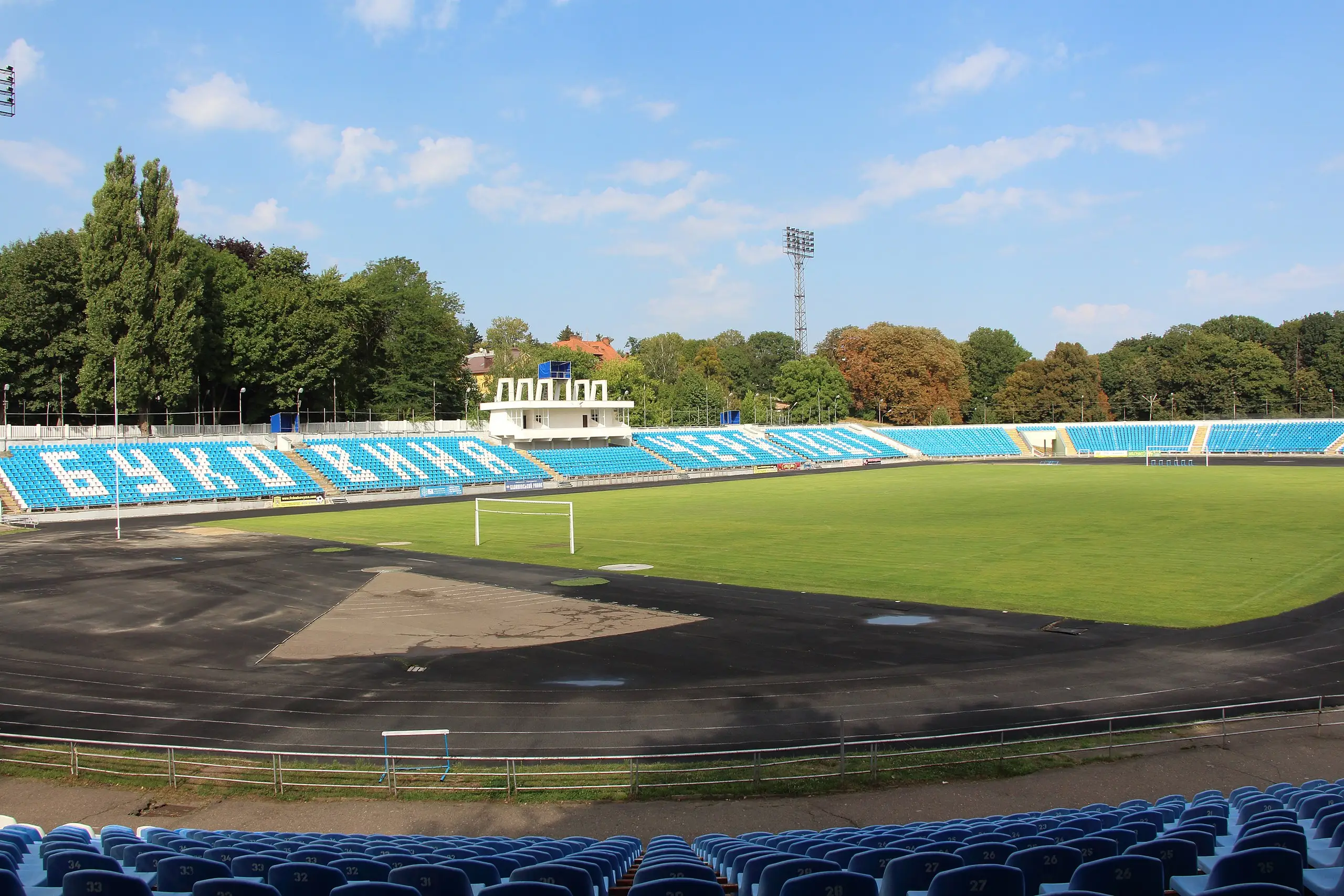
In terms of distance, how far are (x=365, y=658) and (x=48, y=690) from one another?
6.55 metres

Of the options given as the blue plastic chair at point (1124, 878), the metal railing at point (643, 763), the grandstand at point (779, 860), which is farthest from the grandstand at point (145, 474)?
the blue plastic chair at point (1124, 878)

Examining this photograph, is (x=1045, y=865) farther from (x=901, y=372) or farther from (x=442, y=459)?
(x=901, y=372)

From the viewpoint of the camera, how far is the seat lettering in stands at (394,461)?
73.2 metres

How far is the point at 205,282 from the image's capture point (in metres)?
73.7

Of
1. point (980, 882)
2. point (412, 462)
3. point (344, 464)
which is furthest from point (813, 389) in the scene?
point (980, 882)

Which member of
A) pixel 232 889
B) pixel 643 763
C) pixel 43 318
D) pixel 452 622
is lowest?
pixel 643 763

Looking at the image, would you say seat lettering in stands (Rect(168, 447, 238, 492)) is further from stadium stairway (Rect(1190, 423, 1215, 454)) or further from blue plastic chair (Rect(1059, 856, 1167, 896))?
stadium stairway (Rect(1190, 423, 1215, 454))

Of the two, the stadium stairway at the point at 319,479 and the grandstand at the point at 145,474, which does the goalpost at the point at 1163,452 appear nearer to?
the stadium stairway at the point at 319,479

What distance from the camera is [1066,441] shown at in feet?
415

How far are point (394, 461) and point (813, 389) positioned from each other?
76.2 metres

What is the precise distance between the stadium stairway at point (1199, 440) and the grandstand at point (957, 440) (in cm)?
2093

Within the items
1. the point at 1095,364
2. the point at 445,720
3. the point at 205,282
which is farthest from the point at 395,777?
the point at 1095,364

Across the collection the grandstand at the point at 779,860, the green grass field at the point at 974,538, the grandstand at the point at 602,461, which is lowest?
the green grass field at the point at 974,538

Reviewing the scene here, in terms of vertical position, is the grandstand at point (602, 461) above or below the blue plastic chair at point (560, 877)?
above
